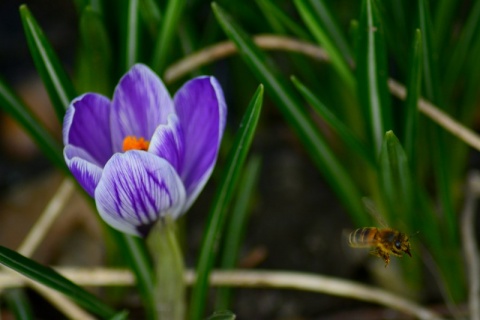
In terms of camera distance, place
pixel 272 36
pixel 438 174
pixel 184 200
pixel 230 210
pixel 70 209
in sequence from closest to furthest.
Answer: pixel 184 200 < pixel 438 174 < pixel 272 36 < pixel 230 210 < pixel 70 209

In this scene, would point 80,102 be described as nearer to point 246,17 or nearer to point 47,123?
point 246,17

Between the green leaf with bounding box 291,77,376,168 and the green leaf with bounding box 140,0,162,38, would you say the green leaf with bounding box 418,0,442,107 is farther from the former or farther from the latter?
the green leaf with bounding box 140,0,162,38

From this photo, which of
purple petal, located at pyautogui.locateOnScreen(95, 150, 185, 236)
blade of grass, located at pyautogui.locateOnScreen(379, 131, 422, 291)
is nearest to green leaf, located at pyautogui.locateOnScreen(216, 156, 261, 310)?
blade of grass, located at pyautogui.locateOnScreen(379, 131, 422, 291)

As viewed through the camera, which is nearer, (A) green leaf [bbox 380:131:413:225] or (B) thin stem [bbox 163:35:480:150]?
(A) green leaf [bbox 380:131:413:225]

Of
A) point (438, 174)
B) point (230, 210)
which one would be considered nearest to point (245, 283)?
point (230, 210)

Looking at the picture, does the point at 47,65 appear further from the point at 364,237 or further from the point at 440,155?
the point at 440,155
